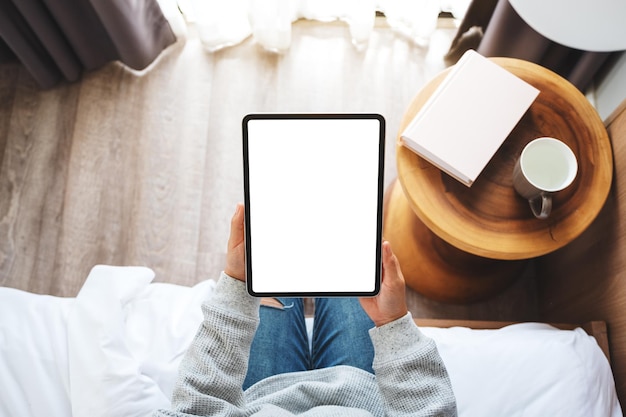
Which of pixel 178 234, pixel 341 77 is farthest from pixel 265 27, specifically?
pixel 178 234

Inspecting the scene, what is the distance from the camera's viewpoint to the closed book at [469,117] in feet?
3.13

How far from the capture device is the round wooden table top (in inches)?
37.2

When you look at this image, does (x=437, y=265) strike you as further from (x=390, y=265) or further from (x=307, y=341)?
(x=390, y=265)

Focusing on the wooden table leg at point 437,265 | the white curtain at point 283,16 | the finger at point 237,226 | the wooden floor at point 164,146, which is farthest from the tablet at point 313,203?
the white curtain at point 283,16

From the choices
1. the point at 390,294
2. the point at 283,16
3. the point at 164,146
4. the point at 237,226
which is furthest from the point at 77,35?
the point at 390,294

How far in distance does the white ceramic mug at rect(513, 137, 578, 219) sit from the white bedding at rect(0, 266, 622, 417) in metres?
0.27

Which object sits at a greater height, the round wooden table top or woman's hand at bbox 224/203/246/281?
woman's hand at bbox 224/203/246/281

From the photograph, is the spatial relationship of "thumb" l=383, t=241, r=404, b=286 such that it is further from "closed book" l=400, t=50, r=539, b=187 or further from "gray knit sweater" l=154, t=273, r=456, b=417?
"closed book" l=400, t=50, r=539, b=187

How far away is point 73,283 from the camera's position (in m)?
1.40

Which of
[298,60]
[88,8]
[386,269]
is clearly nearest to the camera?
[386,269]

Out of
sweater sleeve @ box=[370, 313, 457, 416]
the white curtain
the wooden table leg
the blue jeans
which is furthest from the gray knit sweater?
the white curtain

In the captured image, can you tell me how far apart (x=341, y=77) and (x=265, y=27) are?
0.28 meters

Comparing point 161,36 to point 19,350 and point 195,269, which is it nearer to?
point 195,269

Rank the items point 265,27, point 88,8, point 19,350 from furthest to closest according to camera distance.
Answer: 1. point 265,27
2. point 88,8
3. point 19,350
